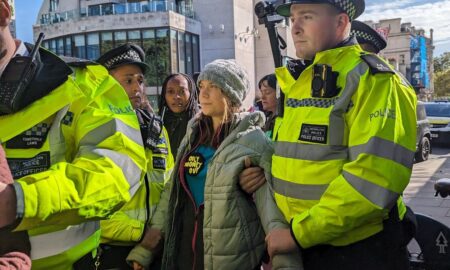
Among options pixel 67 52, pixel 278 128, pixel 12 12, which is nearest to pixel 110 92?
pixel 12 12

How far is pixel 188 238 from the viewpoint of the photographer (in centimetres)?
292

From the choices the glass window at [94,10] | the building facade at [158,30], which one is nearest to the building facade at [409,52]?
the building facade at [158,30]

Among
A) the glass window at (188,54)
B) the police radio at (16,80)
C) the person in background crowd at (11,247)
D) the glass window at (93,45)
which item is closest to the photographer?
the person in background crowd at (11,247)

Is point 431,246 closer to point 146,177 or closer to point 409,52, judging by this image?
point 146,177

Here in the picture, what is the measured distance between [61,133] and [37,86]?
0.18 meters

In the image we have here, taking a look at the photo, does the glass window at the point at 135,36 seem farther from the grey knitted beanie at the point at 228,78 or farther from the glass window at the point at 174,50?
the grey knitted beanie at the point at 228,78

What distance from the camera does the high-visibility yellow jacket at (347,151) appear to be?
1.89m

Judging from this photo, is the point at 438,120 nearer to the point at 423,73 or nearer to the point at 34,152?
the point at 34,152

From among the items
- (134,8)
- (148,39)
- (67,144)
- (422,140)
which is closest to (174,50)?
(148,39)

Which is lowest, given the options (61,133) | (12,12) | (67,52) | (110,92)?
(61,133)

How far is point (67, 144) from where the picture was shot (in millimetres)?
1712

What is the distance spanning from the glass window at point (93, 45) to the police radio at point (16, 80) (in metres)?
33.6

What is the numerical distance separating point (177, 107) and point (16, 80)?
286 cm

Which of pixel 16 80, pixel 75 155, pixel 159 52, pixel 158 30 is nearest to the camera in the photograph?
pixel 16 80
